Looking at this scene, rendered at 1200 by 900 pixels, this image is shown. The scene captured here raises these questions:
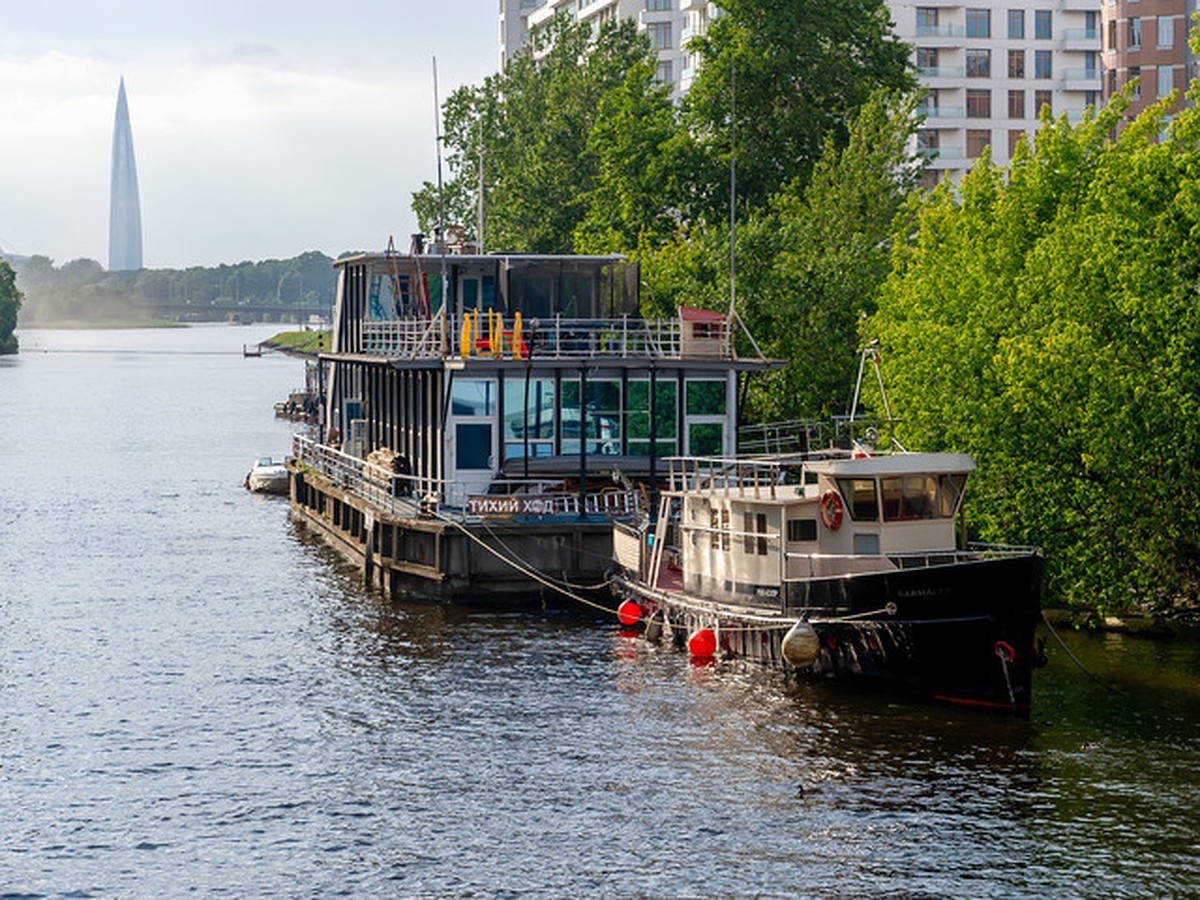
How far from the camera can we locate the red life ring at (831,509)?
42719 millimetres

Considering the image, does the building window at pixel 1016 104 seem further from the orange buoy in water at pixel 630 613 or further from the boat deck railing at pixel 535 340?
the orange buoy in water at pixel 630 613

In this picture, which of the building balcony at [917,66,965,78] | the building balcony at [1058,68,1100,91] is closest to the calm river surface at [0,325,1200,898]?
the building balcony at [917,66,965,78]

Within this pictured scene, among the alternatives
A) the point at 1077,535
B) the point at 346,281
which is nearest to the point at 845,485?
the point at 1077,535

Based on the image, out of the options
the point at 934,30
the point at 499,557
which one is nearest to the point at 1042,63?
the point at 934,30

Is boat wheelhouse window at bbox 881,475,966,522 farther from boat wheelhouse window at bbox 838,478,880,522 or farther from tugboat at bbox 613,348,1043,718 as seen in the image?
boat wheelhouse window at bbox 838,478,880,522

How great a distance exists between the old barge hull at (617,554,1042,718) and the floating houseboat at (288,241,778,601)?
38.9 feet

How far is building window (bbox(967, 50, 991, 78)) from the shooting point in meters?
125

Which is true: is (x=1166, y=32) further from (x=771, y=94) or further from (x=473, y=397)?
(x=473, y=397)

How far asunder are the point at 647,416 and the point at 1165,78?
66.6 metres

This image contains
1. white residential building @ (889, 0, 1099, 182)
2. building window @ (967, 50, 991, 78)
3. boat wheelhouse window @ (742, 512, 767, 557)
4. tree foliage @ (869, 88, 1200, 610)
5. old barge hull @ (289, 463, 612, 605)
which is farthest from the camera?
building window @ (967, 50, 991, 78)

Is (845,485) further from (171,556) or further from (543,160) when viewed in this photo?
(543,160)

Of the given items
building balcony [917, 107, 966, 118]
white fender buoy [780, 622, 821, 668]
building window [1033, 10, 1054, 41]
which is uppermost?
building window [1033, 10, 1054, 41]

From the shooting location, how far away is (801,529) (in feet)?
143

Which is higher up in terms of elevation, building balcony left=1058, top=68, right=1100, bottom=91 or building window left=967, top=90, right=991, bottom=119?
building balcony left=1058, top=68, right=1100, bottom=91
